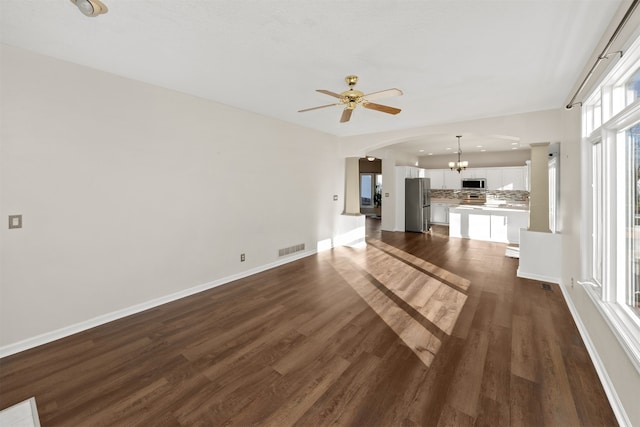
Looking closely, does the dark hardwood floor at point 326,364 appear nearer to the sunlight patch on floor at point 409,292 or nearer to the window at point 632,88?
the sunlight patch on floor at point 409,292

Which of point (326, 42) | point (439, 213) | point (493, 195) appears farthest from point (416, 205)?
point (326, 42)

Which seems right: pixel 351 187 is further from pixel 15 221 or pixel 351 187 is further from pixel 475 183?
pixel 15 221

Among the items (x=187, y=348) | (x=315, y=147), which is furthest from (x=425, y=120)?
(x=187, y=348)

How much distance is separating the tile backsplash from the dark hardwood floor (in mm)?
6254

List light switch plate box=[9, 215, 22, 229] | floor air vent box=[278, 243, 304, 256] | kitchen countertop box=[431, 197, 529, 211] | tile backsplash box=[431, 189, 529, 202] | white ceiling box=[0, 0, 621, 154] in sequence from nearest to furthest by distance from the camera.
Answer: white ceiling box=[0, 0, 621, 154], light switch plate box=[9, 215, 22, 229], floor air vent box=[278, 243, 304, 256], kitchen countertop box=[431, 197, 529, 211], tile backsplash box=[431, 189, 529, 202]

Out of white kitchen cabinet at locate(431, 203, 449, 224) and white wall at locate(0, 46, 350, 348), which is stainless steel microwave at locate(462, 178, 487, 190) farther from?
white wall at locate(0, 46, 350, 348)

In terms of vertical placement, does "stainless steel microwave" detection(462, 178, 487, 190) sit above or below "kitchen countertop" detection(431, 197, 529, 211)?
above

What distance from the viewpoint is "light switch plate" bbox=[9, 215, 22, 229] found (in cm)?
250

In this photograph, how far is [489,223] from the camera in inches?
290

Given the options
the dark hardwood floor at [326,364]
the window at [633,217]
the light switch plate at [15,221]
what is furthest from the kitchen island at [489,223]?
the light switch plate at [15,221]

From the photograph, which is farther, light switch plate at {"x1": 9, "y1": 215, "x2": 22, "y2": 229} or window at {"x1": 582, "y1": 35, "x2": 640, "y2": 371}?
light switch plate at {"x1": 9, "y1": 215, "x2": 22, "y2": 229}

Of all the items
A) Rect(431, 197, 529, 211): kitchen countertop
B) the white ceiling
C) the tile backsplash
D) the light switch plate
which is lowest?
the light switch plate

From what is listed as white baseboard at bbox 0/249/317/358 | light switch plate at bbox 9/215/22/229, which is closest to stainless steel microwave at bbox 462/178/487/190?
white baseboard at bbox 0/249/317/358

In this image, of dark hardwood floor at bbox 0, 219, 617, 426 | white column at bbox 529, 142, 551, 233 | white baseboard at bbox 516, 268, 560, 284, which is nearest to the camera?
dark hardwood floor at bbox 0, 219, 617, 426
